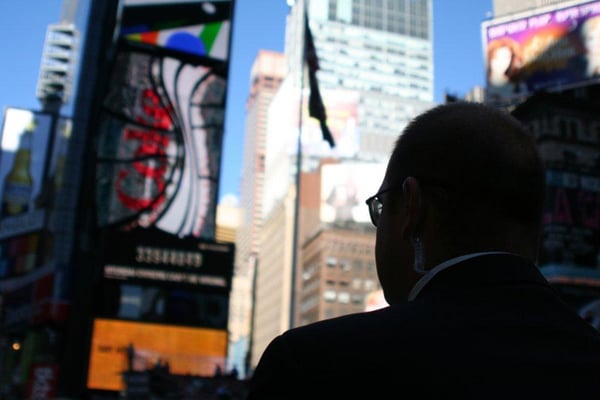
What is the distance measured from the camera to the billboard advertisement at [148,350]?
36.1m

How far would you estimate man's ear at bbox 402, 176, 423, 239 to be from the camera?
167cm

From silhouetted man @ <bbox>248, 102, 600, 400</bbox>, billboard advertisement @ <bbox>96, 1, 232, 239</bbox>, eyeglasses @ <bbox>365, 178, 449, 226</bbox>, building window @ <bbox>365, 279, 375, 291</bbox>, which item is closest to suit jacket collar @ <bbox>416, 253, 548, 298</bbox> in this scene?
silhouetted man @ <bbox>248, 102, 600, 400</bbox>

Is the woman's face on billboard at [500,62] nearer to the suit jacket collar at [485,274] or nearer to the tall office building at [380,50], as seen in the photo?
the suit jacket collar at [485,274]

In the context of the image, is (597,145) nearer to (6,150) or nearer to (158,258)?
(158,258)

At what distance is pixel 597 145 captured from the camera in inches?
1748

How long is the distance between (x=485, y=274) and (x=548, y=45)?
92.1ft

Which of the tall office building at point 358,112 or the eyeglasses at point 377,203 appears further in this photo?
the tall office building at point 358,112

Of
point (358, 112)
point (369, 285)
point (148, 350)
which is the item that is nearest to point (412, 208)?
point (148, 350)

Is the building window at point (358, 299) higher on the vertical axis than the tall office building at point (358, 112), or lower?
lower

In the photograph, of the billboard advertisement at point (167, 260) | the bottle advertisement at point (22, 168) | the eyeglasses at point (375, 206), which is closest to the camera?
the eyeglasses at point (375, 206)

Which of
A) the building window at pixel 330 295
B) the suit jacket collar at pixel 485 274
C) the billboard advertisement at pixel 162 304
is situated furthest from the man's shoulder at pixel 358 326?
the building window at pixel 330 295

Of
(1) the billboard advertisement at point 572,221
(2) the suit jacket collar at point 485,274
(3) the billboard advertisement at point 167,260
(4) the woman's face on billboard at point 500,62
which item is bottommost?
(2) the suit jacket collar at point 485,274

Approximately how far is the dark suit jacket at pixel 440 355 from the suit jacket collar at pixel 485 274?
0.14 feet

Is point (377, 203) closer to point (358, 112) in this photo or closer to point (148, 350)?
point (148, 350)
